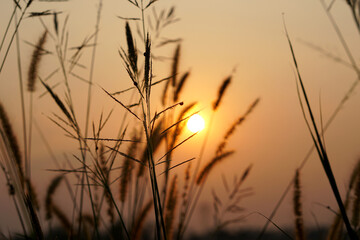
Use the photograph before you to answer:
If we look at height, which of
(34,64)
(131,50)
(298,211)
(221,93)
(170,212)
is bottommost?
(298,211)

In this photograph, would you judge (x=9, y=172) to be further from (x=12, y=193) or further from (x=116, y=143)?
(x=116, y=143)

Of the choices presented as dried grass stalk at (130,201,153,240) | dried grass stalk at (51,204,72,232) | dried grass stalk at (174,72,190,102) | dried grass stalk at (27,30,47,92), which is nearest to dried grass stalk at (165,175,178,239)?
dried grass stalk at (130,201,153,240)

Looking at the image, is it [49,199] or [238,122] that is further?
[238,122]

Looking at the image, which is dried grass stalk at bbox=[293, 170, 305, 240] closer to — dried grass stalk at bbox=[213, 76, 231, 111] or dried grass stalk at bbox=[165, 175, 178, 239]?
dried grass stalk at bbox=[165, 175, 178, 239]

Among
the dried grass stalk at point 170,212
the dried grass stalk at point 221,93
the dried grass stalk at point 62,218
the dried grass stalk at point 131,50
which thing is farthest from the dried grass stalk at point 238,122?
the dried grass stalk at point 131,50

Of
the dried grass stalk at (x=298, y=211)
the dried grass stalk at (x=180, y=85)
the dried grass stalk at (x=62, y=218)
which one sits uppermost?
the dried grass stalk at (x=180, y=85)

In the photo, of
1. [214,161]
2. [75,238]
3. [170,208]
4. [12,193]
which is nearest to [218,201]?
[214,161]

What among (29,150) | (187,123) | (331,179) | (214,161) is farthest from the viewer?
(214,161)

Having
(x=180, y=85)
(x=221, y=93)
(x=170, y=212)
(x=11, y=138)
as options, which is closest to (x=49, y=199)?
(x=11, y=138)

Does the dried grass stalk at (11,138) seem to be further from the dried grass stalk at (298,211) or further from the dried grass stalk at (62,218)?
the dried grass stalk at (298,211)

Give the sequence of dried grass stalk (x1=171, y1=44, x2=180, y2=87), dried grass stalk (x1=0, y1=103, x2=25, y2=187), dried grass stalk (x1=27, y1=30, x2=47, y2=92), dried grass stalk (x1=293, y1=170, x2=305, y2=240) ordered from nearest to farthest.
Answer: dried grass stalk (x1=293, y1=170, x2=305, y2=240)
dried grass stalk (x1=0, y1=103, x2=25, y2=187)
dried grass stalk (x1=27, y1=30, x2=47, y2=92)
dried grass stalk (x1=171, y1=44, x2=180, y2=87)

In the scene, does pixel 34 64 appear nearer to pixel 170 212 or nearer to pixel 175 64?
pixel 175 64

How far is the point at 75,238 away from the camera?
72.9 inches

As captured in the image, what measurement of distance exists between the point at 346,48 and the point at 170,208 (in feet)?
2.83
